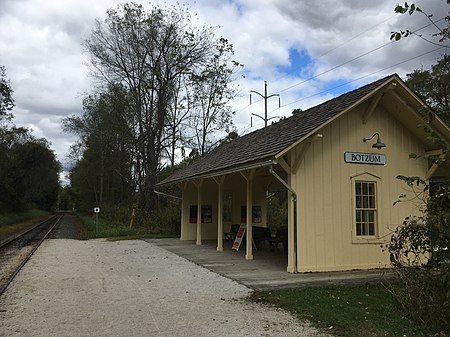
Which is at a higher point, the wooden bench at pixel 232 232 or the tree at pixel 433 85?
the tree at pixel 433 85

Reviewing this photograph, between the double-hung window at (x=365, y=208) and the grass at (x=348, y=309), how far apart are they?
252 centimetres

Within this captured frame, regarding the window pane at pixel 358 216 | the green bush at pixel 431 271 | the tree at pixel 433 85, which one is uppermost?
the tree at pixel 433 85

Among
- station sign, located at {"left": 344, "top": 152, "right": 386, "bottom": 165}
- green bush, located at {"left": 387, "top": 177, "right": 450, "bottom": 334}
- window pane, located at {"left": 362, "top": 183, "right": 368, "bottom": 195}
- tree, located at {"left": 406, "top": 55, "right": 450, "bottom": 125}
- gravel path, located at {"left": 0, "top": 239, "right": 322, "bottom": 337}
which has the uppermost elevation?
tree, located at {"left": 406, "top": 55, "right": 450, "bottom": 125}

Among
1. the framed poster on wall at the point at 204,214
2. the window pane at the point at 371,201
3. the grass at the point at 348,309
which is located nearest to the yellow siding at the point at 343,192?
the window pane at the point at 371,201

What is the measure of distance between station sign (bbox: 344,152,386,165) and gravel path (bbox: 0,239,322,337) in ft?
14.0

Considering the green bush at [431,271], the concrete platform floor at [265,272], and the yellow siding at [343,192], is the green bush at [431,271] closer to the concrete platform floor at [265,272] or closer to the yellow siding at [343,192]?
the concrete platform floor at [265,272]

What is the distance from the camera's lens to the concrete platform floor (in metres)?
8.70

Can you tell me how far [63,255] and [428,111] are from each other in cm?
1187

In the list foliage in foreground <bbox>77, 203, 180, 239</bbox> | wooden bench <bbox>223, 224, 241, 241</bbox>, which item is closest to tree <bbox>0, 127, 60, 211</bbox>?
foliage in foreground <bbox>77, 203, 180, 239</bbox>

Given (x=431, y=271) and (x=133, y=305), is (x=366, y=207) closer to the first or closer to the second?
(x=431, y=271)

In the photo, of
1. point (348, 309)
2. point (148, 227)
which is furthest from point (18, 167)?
point (348, 309)

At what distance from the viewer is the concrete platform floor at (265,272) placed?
Result: 28.5ft

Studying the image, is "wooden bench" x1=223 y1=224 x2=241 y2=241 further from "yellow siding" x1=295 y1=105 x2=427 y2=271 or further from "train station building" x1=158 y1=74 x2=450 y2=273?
"yellow siding" x1=295 y1=105 x2=427 y2=271

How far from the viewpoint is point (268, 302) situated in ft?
22.9
